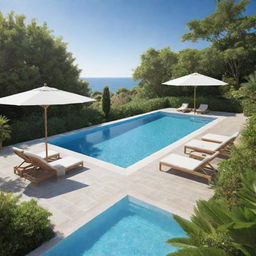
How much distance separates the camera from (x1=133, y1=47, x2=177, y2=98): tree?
22.2 meters

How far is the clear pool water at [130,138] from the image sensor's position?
9.49m

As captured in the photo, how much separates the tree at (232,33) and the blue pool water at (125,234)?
57.7ft

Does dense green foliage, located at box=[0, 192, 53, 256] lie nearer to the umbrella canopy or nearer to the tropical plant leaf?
the tropical plant leaf

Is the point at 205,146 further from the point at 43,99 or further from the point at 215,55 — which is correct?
the point at 215,55

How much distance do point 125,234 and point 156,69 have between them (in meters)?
20.3

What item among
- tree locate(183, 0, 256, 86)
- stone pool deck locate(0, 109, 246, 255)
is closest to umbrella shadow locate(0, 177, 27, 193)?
stone pool deck locate(0, 109, 246, 255)

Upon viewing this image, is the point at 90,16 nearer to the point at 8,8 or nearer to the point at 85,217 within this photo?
the point at 8,8

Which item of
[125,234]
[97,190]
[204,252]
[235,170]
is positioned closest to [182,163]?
[235,170]

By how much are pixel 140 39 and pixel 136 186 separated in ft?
84.4

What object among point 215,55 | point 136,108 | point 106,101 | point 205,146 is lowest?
point 205,146

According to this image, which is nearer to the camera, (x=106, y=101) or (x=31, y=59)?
(x=31, y=59)

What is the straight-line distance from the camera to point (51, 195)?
5.35m

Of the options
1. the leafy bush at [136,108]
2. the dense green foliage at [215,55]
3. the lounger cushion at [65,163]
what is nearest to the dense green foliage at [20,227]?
the lounger cushion at [65,163]

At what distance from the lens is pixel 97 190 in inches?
219
